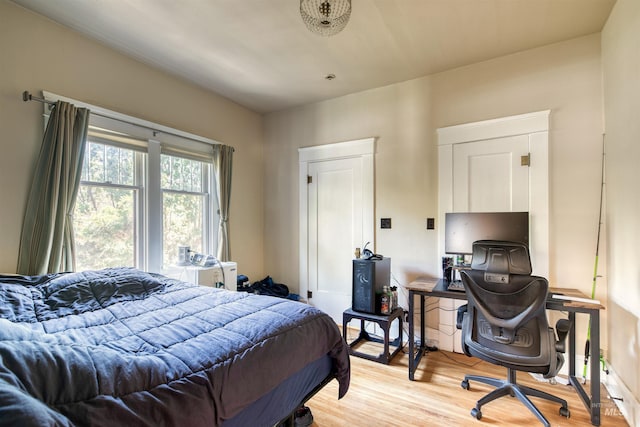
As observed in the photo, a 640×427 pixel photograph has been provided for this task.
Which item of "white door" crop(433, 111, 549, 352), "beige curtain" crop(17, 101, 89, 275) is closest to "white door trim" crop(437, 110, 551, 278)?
"white door" crop(433, 111, 549, 352)

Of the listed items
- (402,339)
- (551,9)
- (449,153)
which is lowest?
(402,339)

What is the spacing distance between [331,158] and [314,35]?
1.52 m

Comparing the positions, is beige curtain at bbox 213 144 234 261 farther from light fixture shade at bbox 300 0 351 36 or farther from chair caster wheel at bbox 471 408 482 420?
chair caster wheel at bbox 471 408 482 420

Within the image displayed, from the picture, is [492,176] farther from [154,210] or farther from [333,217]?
[154,210]

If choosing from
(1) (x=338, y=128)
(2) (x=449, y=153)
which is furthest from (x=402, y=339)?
(1) (x=338, y=128)

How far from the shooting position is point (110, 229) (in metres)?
2.76

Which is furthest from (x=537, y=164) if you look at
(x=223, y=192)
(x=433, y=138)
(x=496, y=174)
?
(x=223, y=192)

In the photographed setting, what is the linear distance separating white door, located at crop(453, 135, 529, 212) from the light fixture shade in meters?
1.75

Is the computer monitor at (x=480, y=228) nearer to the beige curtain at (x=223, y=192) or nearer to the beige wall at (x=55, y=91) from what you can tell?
the beige curtain at (x=223, y=192)

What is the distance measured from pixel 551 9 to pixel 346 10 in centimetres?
155

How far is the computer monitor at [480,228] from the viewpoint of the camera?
2512mm

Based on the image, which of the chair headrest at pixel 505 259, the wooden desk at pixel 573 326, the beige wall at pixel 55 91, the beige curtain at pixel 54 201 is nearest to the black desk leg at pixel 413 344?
the wooden desk at pixel 573 326

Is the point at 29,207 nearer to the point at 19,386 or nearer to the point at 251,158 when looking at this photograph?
the point at 19,386

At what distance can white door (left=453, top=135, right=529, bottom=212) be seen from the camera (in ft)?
8.96
